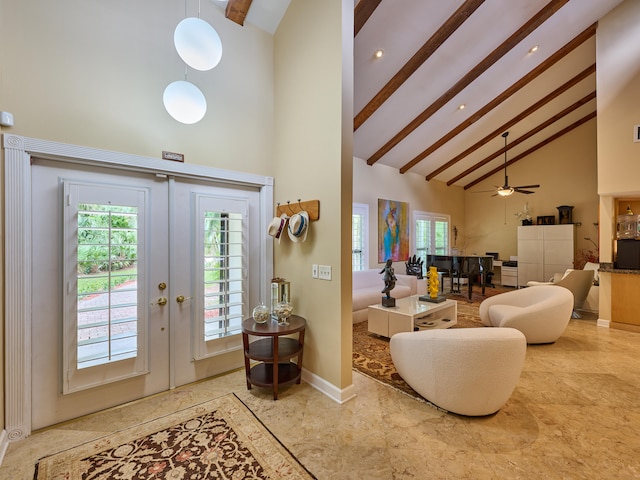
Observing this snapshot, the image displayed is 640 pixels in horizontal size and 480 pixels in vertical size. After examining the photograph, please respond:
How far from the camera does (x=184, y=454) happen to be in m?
1.89

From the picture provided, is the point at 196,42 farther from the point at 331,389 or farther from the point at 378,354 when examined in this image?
the point at 378,354

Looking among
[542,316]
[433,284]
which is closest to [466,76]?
[433,284]

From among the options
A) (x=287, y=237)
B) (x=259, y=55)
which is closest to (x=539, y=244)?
(x=287, y=237)

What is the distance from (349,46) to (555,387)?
3737mm

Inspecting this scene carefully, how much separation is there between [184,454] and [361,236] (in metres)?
5.34

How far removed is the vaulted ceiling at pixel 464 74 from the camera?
367 centimetres

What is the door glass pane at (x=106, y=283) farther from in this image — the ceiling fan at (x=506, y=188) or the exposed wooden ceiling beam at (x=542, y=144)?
the exposed wooden ceiling beam at (x=542, y=144)

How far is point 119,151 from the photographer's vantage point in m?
2.37

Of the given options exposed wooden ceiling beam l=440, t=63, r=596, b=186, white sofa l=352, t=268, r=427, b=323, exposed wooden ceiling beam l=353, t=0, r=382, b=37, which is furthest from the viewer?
exposed wooden ceiling beam l=440, t=63, r=596, b=186

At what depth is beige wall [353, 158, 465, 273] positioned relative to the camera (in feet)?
21.9

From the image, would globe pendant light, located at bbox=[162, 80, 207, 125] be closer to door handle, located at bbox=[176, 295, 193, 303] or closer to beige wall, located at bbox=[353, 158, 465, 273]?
door handle, located at bbox=[176, 295, 193, 303]

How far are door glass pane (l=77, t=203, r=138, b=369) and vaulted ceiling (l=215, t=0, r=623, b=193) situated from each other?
95.9 inches

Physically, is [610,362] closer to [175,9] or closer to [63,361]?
[63,361]

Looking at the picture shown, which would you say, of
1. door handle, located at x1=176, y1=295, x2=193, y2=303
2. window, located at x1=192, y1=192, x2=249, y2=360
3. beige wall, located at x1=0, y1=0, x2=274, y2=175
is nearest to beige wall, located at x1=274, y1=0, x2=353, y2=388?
beige wall, located at x1=0, y1=0, x2=274, y2=175
